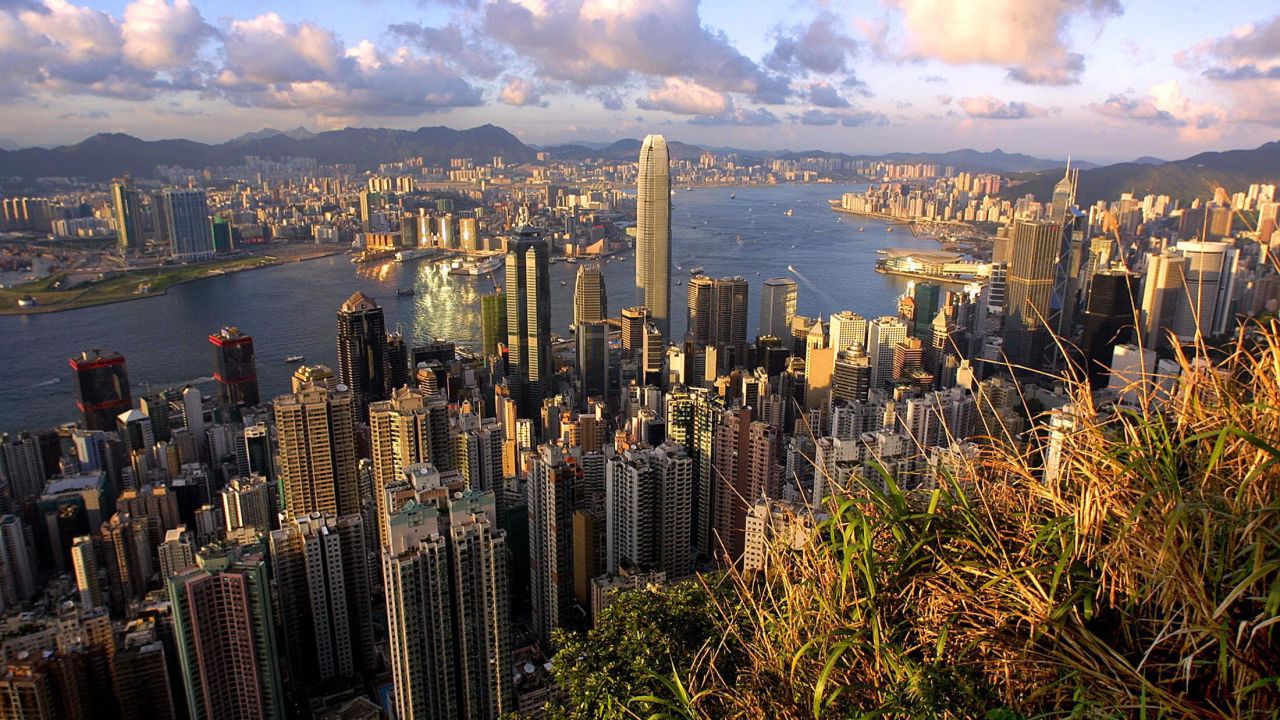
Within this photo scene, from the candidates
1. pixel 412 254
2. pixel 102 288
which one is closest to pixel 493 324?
pixel 102 288

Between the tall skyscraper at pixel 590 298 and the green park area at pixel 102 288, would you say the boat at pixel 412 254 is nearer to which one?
the green park area at pixel 102 288

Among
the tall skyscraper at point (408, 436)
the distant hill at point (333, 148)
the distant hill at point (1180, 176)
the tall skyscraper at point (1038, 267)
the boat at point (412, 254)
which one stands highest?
the distant hill at point (333, 148)

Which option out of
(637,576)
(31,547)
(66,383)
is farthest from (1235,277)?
(66,383)

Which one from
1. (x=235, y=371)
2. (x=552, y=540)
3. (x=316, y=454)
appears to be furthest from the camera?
(x=235, y=371)

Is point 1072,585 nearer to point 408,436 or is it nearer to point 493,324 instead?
point 408,436

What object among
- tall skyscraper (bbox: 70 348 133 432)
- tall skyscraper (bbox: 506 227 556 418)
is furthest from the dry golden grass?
tall skyscraper (bbox: 70 348 133 432)


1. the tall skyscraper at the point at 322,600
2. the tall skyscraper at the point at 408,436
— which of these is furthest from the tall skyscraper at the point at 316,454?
the tall skyscraper at the point at 322,600
